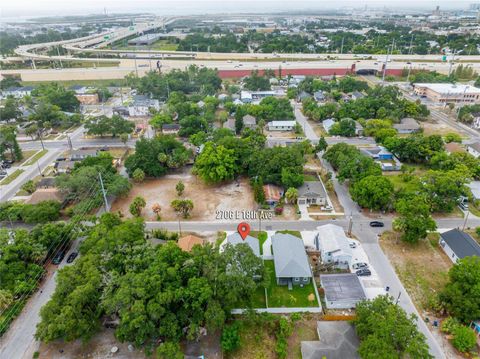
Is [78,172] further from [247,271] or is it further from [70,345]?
[247,271]

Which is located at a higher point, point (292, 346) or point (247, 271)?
point (247, 271)

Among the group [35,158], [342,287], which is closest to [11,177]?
[35,158]

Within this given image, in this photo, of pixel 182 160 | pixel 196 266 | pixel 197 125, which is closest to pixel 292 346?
pixel 196 266

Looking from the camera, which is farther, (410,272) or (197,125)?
(197,125)

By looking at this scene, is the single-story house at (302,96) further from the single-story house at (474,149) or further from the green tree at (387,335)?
the green tree at (387,335)

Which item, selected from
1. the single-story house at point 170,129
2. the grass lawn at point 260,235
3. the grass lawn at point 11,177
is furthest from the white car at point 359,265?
the grass lawn at point 11,177

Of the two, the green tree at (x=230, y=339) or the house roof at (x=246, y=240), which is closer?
the green tree at (x=230, y=339)
